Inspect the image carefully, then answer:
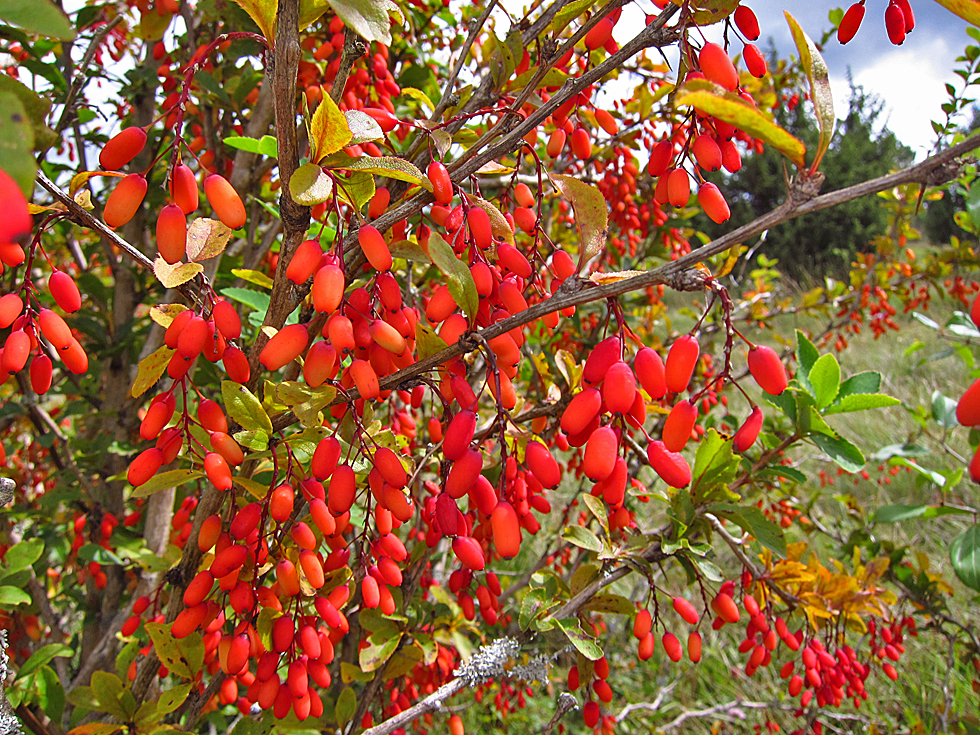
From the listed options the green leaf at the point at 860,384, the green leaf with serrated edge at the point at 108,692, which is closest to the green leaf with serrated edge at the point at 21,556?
the green leaf with serrated edge at the point at 108,692

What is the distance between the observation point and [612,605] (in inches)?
37.7

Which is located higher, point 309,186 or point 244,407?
point 309,186

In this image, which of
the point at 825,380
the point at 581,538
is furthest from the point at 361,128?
the point at 825,380

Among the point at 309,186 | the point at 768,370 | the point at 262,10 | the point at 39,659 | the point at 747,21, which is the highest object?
the point at 747,21

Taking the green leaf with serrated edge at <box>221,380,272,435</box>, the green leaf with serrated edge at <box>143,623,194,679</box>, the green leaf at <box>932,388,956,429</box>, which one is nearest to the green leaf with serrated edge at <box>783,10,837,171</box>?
the green leaf with serrated edge at <box>221,380,272,435</box>

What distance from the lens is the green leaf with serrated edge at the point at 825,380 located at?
3.53ft

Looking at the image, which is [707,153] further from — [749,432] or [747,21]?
[749,432]

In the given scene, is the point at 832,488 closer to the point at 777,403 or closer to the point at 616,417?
the point at 777,403

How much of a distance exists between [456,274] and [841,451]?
2.69 ft

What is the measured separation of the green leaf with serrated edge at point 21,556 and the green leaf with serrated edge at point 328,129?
3.59ft

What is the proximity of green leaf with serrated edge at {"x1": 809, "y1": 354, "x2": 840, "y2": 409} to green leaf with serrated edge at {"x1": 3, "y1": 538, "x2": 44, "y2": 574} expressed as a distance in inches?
57.0

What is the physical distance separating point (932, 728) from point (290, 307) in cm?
262

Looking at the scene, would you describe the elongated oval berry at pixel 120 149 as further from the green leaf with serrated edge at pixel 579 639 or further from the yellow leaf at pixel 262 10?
the green leaf with serrated edge at pixel 579 639

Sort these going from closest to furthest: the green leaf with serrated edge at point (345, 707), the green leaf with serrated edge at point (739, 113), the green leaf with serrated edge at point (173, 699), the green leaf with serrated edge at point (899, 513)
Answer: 1. the green leaf with serrated edge at point (739, 113)
2. the green leaf with serrated edge at point (173, 699)
3. the green leaf with serrated edge at point (345, 707)
4. the green leaf with serrated edge at point (899, 513)
